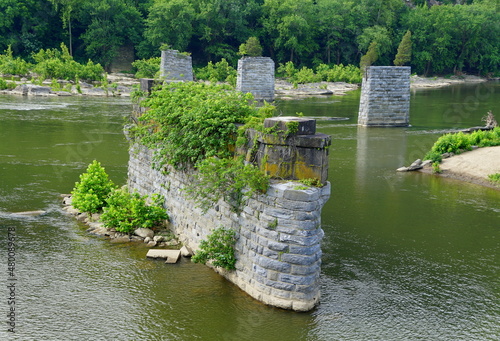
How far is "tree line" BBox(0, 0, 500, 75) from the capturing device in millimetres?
68625

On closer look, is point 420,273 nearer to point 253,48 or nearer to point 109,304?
point 109,304

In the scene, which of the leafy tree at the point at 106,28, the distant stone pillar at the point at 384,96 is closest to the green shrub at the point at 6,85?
the leafy tree at the point at 106,28

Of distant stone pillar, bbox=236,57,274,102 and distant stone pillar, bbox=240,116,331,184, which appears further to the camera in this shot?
distant stone pillar, bbox=236,57,274,102

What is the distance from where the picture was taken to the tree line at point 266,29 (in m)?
68.6

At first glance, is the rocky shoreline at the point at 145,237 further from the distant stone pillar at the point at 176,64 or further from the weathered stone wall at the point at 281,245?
the distant stone pillar at the point at 176,64

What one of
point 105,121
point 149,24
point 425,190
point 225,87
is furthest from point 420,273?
point 149,24

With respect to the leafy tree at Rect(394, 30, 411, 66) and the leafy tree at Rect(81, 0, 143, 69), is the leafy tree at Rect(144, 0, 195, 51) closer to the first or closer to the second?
the leafy tree at Rect(81, 0, 143, 69)

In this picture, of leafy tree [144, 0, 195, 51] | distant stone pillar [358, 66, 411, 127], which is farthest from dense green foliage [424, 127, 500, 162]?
leafy tree [144, 0, 195, 51]

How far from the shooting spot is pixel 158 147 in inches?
539

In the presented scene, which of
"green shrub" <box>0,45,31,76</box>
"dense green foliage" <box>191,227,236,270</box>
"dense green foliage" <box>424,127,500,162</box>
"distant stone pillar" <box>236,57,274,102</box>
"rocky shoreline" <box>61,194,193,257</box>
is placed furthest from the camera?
"green shrub" <box>0,45,31,76</box>

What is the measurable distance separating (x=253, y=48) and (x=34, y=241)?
123ft

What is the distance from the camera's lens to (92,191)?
1524 cm

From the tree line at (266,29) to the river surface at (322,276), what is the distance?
43.7 meters

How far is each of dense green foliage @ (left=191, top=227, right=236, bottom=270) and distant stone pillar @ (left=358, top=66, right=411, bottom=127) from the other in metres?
24.8
